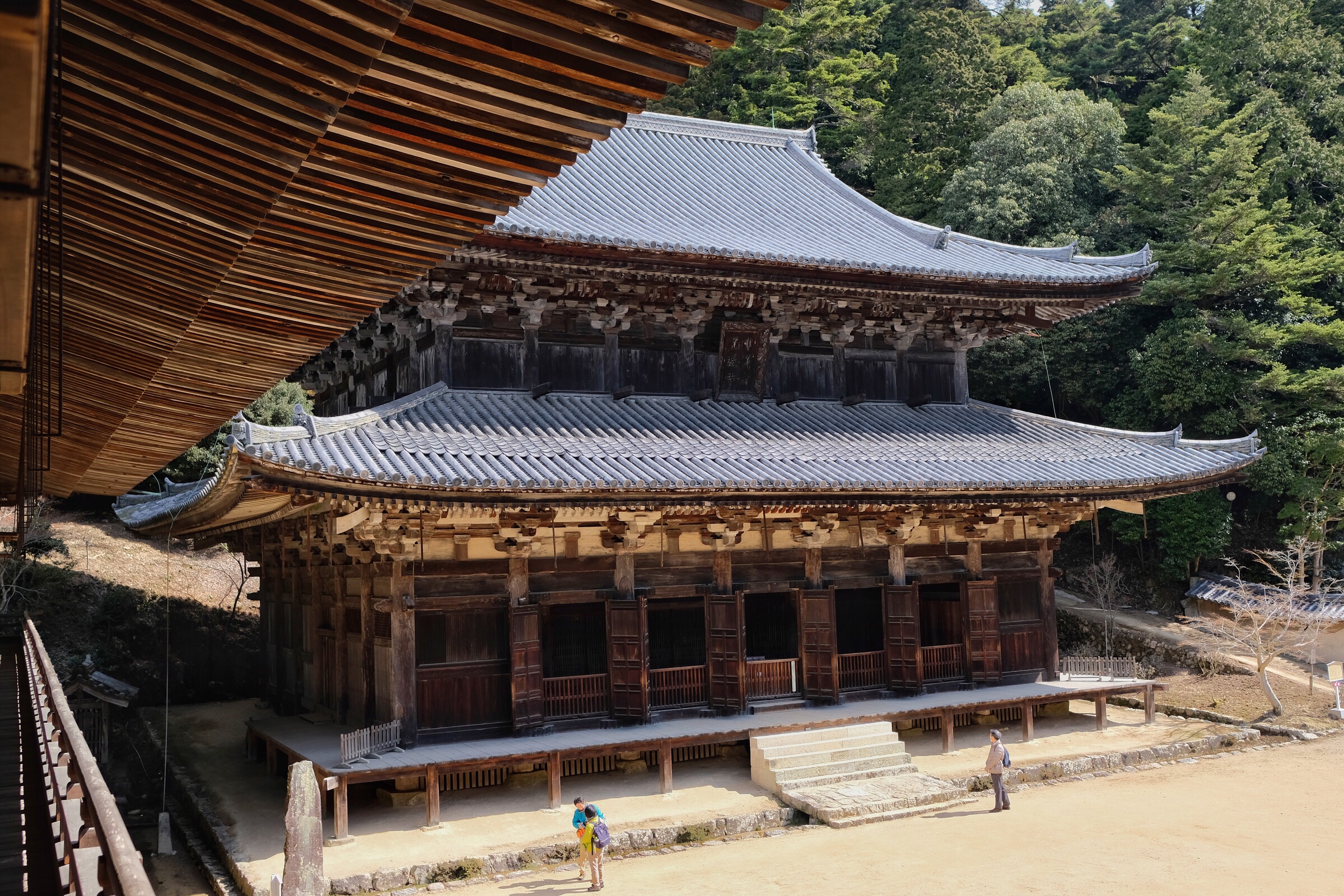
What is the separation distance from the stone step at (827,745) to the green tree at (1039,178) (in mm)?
22621

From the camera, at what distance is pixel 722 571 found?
610 inches

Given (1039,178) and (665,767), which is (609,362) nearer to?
(665,767)

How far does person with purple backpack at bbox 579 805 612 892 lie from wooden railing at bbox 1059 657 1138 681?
10794 millimetres

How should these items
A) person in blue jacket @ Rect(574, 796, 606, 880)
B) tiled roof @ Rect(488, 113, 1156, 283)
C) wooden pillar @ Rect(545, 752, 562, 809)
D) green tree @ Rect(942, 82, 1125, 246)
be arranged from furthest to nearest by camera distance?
green tree @ Rect(942, 82, 1125, 246), tiled roof @ Rect(488, 113, 1156, 283), wooden pillar @ Rect(545, 752, 562, 809), person in blue jacket @ Rect(574, 796, 606, 880)

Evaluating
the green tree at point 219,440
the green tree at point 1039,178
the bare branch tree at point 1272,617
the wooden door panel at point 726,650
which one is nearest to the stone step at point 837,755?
the wooden door panel at point 726,650

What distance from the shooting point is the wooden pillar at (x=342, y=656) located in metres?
15.4

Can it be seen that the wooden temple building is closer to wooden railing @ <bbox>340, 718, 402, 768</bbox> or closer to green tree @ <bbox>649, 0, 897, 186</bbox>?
wooden railing @ <bbox>340, 718, 402, 768</bbox>

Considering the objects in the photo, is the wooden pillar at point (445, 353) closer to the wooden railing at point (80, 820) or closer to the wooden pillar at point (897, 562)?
the wooden pillar at point (897, 562)

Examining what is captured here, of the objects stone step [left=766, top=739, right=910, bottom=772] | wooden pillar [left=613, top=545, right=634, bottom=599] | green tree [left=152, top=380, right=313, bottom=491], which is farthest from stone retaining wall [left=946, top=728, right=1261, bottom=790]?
green tree [left=152, top=380, right=313, bottom=491]

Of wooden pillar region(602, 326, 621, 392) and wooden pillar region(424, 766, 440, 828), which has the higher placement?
wooden pillar region(602, 326, 621, 392)

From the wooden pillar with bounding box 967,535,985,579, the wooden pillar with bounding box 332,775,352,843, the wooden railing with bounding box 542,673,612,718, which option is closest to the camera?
the wooden pillar with bounding box 332,775,352,843

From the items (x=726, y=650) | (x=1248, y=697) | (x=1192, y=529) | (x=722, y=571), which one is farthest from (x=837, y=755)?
(x=1192, y=529)

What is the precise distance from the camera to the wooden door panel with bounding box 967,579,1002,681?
17078mm

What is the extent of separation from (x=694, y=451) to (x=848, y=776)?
5174mm
